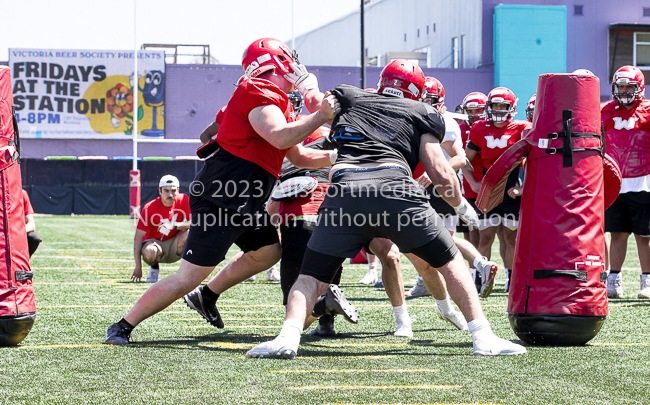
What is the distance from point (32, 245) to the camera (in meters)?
8.16

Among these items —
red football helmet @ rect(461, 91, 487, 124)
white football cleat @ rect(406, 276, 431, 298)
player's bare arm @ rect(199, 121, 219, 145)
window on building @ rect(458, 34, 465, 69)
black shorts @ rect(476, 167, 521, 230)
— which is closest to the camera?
player's bare arm @ rect(199, 121, 219, 145)

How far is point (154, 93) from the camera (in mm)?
31047

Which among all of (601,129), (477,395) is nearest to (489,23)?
(601,129)

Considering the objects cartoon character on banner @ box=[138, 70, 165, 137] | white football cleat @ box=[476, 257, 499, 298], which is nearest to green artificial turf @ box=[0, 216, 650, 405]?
white football cleat @ box=[476, 257, 499, 298]

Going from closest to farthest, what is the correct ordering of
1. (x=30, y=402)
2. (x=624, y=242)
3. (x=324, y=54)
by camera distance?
(x=30, y=402)
(x=624, y=242)
(x=324, y=54)

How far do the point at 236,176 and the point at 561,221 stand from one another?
191 cm

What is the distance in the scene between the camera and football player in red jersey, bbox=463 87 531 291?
8031 millimetres

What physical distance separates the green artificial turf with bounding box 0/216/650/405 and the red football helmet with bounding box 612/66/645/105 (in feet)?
6.52

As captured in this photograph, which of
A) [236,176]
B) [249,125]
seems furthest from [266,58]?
[236,176]

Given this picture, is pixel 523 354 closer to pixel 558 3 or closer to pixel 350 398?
pixel 350 398

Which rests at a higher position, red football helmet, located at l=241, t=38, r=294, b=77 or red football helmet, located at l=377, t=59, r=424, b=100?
red football helmet, located at l=241, t=38, r=294, b=77

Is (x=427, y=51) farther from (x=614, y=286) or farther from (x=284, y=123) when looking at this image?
(x=284, y=123)

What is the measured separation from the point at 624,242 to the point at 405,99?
4180 millimetres

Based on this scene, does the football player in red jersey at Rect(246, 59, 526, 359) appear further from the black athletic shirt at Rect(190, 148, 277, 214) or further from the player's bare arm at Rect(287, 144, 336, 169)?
the black athletic shirt at Rect(190, 148, 277, 214)
